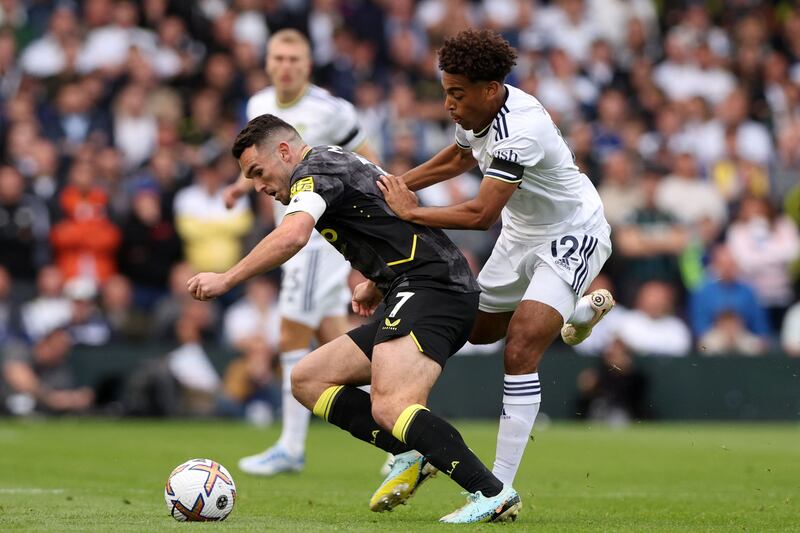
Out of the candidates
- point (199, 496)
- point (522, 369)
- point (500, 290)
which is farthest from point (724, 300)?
point (199, 496)

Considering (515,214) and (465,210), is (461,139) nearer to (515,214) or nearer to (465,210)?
(515,214)

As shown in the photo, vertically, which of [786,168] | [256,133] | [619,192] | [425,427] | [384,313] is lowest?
[619,192]

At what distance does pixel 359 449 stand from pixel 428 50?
33.1ft

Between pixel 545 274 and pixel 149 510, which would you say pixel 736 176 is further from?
pixel 149 510

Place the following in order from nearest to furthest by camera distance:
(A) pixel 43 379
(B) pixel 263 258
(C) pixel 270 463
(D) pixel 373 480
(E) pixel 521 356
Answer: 1. (B) pixel 263 258
2. (E) pixel 521 356
3. (D) pixel 373 480
4. (C) pixel 270 463
5. (A) pixel 43 379

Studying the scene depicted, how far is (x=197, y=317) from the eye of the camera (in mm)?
18375

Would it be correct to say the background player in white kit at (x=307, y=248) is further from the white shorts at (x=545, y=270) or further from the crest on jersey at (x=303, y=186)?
the crest on jersey at (x=303, y=186)

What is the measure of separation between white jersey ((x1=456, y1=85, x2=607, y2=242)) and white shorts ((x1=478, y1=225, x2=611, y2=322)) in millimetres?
80

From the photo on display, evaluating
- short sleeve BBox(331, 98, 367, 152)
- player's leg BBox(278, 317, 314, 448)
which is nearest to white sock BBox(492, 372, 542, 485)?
player's leg BBox(278, 317, 314, 448)

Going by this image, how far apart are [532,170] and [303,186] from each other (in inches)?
62.0

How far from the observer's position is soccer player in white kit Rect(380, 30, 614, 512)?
7977 mm

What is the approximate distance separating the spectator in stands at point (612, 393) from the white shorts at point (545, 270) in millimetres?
9427

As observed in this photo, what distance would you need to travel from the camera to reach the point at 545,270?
857 centimetres

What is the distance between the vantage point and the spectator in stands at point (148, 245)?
18.4m
